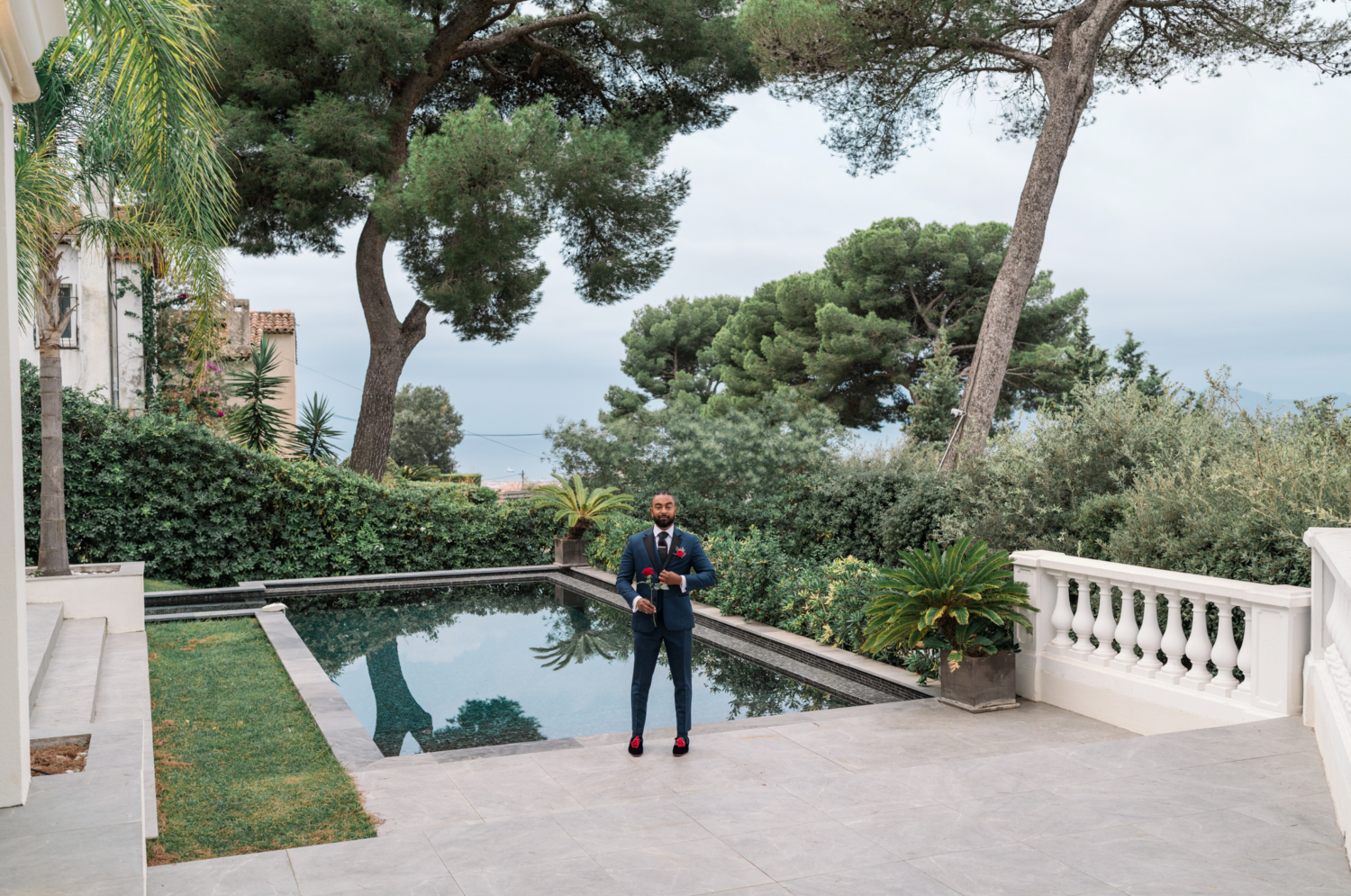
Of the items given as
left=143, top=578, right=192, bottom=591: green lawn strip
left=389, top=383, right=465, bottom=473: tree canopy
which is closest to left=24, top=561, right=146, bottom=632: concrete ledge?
left=143, top=578, right=192, bottom=591: green lawn strip

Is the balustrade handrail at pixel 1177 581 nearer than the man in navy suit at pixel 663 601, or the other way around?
the balustrade handrail at pixel 1177 581

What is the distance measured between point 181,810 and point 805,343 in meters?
30.9

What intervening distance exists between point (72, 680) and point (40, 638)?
775 millimetres

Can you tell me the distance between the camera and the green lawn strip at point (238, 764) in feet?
15.0

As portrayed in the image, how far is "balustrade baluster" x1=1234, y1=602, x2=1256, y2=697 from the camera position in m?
5.42

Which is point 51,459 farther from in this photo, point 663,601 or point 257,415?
point 257,415

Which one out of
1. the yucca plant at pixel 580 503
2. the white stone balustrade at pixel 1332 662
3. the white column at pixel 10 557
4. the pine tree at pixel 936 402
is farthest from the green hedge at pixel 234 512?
the pine tree at pixel 936 402

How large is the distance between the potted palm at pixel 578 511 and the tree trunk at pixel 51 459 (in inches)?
278

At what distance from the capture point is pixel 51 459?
31.0ft

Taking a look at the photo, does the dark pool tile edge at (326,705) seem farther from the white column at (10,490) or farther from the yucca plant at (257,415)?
the yucca plant at (257,415)

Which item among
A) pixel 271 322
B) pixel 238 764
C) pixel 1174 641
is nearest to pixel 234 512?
pixel 238 764

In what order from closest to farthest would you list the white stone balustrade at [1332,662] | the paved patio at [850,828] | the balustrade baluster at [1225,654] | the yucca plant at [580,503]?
the paved patio at [850,828] → the white stone balustrade at [1332,662] → the balustrade baluster at [1225,654] → the yucca plant at [580,503]

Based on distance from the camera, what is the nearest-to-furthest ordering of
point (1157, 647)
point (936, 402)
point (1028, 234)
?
point (1157, 647), point (1028, 234), point (936, 402)

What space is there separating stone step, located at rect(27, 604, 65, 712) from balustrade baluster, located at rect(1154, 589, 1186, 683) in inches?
264
